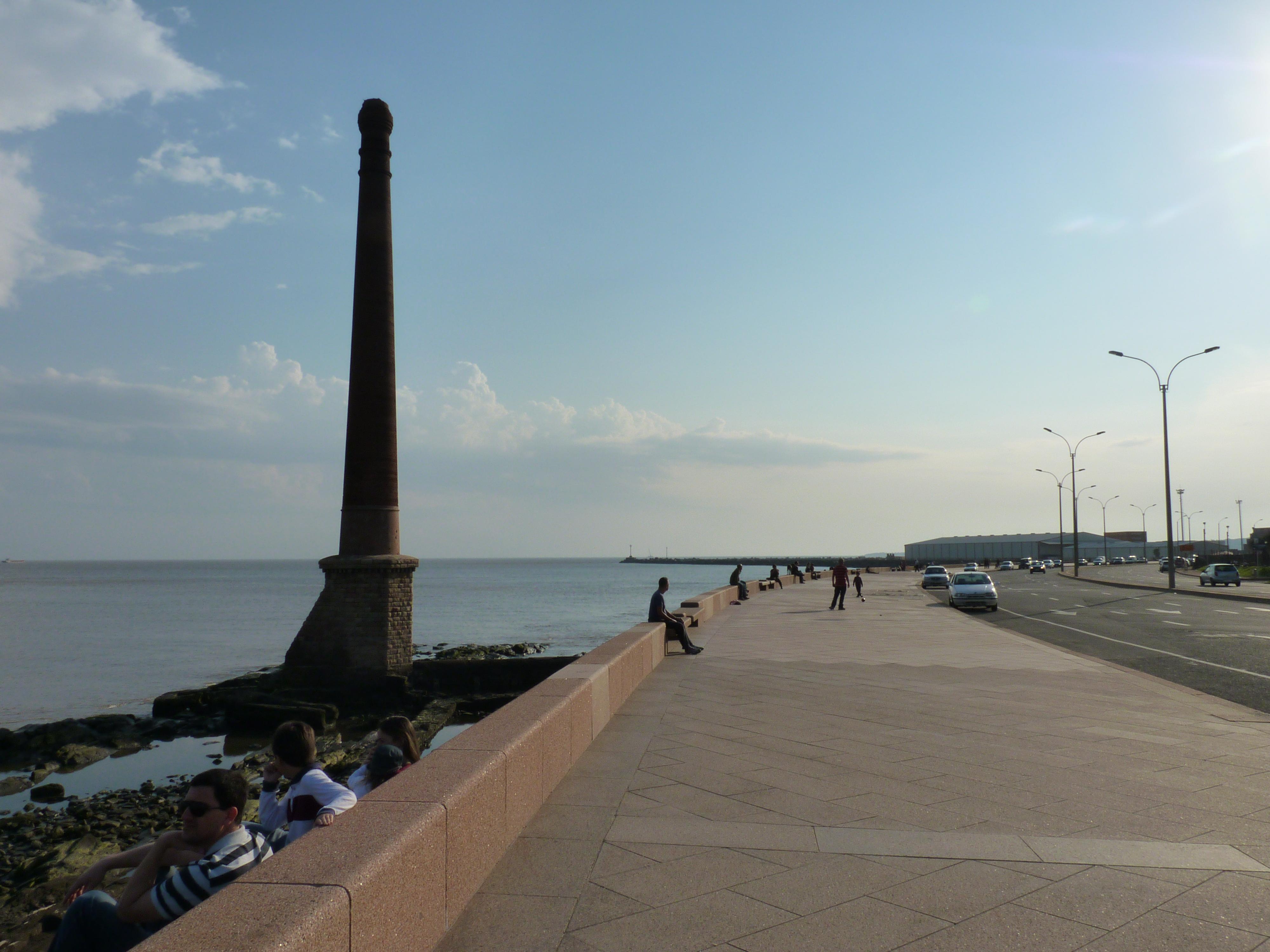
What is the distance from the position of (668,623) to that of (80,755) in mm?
14122

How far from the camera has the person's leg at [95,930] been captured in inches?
135

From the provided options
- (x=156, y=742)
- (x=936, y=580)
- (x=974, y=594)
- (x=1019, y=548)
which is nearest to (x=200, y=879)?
(x=156, y=742)

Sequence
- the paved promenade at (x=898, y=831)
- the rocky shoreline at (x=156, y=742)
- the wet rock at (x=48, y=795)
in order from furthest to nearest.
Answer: the wet rock at (x=48, y=795) → the rocky shoreline at (x=156, y=742) → the paved promenade at (x=898, y=831)

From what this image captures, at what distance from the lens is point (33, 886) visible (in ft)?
33.0

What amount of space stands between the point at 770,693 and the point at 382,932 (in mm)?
7717

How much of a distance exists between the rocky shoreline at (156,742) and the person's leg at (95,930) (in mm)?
6424

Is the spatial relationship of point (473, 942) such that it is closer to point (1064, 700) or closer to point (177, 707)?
point (1064, 700)

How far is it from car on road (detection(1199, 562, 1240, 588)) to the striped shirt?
5119 centimetres

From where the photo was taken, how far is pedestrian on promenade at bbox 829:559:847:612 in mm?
26969

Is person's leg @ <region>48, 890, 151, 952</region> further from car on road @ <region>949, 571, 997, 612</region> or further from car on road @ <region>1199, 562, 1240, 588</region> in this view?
car on road @ <region>1199, 562, 1240, 588</region>

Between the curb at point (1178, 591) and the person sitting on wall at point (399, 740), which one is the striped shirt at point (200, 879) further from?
the curb at point (1178, 591)

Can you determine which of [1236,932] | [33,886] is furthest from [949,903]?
[33,886]

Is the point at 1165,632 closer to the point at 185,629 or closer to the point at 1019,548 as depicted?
the point at 185,629

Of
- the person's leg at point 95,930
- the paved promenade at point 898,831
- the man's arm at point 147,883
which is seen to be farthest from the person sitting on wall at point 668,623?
the person's leg at point 95,930
